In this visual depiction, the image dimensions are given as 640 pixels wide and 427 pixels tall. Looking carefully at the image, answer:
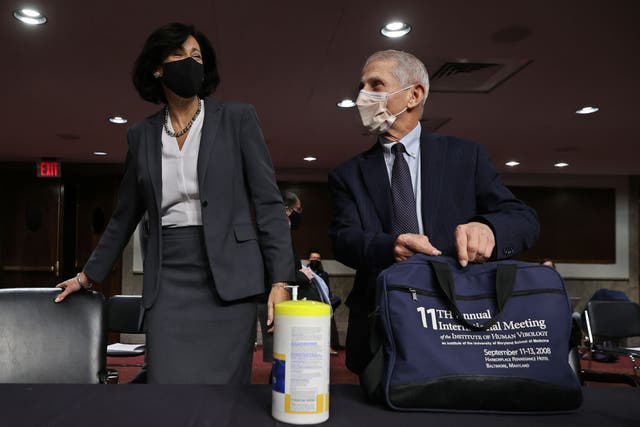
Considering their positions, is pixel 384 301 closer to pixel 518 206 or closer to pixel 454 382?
pixel 454 382

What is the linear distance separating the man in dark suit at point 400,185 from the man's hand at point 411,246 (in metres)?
0.13

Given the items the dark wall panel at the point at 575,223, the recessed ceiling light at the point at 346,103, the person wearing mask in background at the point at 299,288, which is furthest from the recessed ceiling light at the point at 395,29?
the dark wall panel at the point at 575,223

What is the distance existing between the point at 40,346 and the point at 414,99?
3.70 ft

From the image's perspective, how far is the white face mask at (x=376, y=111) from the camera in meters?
1.29

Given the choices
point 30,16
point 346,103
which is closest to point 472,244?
point 30,16

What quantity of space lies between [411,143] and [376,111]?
0.13m

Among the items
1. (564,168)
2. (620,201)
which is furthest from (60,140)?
(620,201)

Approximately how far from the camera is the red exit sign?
7.68m

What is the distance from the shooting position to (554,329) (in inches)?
31.6

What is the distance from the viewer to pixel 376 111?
1.29 m

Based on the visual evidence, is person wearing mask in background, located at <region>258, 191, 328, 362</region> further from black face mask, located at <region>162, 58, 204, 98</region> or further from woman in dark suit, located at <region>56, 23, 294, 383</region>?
black face mask, located at <region>162, 58, 204, 98</region>

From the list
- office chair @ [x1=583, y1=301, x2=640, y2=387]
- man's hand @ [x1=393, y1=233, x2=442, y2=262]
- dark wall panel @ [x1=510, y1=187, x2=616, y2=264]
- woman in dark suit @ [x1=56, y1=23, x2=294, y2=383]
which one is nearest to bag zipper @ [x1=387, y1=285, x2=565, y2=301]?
man's hand @ [x1=393, y1=233, x2=442, y2=262]

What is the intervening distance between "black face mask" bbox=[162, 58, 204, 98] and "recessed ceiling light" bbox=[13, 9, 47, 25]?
219 centimetres

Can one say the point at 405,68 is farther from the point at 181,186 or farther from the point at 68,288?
the point at 68,288
